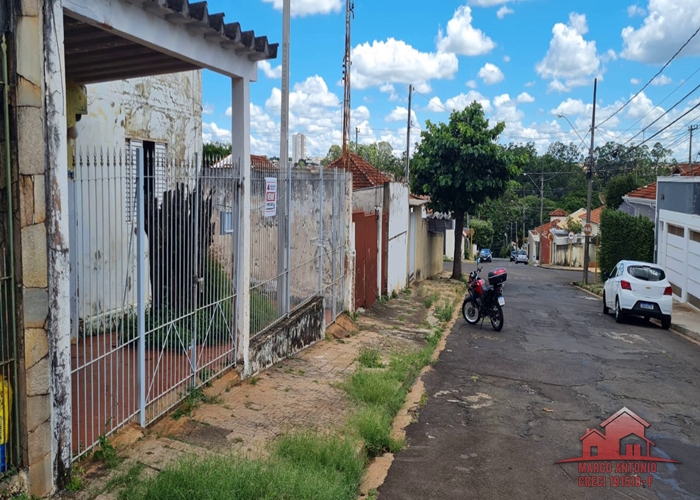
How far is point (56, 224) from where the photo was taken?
4102 millimetres

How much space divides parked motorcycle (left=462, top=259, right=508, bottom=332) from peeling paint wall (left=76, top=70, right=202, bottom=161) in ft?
22.6

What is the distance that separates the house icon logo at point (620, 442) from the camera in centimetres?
626

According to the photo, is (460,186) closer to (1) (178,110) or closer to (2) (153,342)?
(1) (178,110)

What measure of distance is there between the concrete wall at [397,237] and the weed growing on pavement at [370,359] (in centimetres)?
737

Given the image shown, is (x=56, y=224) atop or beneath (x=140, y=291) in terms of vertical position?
atop

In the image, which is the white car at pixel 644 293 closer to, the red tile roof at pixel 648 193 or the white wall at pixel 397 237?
the white wall at pixel 397 237

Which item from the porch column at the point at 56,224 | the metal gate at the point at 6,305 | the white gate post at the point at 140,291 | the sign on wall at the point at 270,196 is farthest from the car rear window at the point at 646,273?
the metal gate at the point at 6,305

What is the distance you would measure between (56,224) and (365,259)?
1045cm

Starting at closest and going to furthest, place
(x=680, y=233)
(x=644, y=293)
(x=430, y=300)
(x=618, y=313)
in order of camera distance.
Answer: (x=644, y=293)
(x=618, y=313)
(x=430, y=300)
(x=680, y=233)

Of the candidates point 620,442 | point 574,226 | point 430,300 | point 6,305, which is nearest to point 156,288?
point 6,305

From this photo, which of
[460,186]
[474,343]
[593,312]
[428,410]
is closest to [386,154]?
[460,186]

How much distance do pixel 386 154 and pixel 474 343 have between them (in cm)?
5970

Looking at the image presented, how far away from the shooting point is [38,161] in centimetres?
399

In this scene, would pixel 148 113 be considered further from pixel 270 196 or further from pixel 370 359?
pixel 370 359
